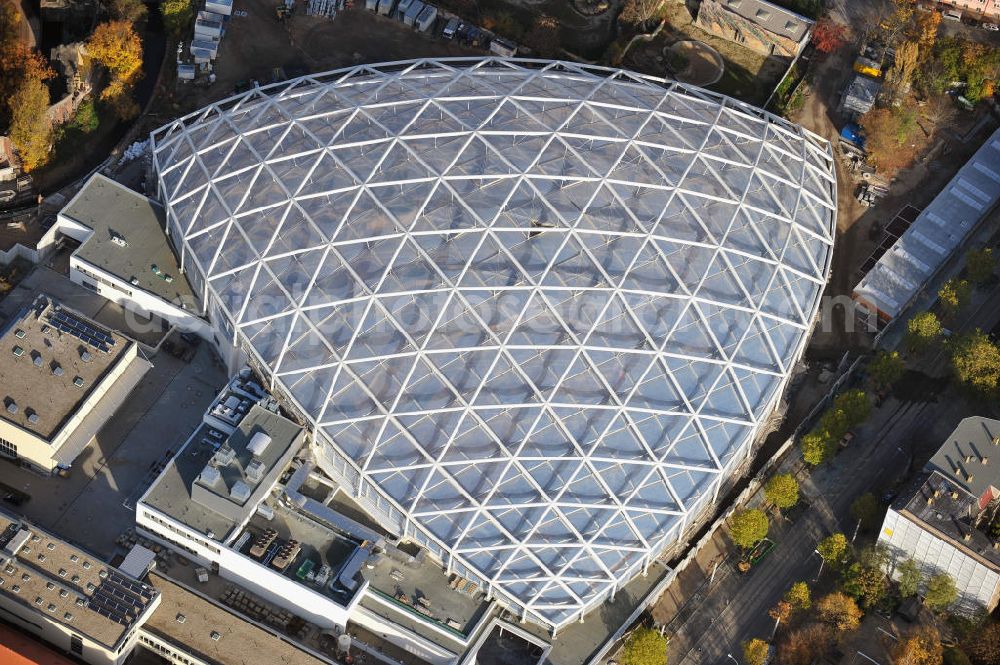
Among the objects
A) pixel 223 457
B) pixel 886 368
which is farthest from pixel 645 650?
pixel 886 368

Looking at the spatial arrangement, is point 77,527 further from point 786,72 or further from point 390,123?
point 786,72

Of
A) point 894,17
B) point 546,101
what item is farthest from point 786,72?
point 546,101

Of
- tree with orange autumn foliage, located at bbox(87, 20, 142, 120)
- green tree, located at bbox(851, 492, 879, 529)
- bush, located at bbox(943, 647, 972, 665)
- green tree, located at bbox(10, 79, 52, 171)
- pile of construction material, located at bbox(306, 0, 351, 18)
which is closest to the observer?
bush, located at bbox(943, 647, 972, 665)

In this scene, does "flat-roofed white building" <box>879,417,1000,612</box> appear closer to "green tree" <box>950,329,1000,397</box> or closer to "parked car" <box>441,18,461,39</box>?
"green tree" <box>950,329,1000,397</box>

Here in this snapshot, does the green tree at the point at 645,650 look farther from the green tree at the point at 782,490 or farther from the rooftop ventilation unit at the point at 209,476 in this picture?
the rooftop ventilation unit at the point at 209,476

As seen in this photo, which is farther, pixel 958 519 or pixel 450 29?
pixel 450 29

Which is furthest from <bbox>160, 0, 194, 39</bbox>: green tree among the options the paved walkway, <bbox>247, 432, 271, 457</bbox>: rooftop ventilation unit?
the paved walkway

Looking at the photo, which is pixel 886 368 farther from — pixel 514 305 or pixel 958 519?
pixel 514 305
